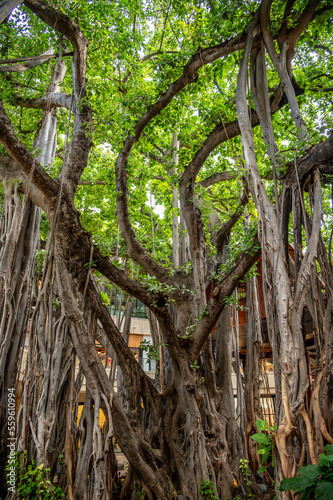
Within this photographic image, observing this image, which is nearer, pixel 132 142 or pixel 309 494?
pixel 309 494

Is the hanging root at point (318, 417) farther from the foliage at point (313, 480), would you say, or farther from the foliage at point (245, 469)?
the foliage at point (245, 469)

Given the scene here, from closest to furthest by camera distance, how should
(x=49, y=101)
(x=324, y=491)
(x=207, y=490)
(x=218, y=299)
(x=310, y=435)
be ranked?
(x=324, y=491), (x=310, y=435), (x=207, y=490), (x=218, y=299), (x=49, y=101)

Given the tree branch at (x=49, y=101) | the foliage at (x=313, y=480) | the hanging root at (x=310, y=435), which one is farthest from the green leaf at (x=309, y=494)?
the tree branch at (x=49, y=101)

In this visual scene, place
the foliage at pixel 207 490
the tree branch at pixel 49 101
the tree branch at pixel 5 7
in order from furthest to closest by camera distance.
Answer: the tree branch at pixel 49 101 → the foliage at pixel 207 490 → the tree branch at pixel 5 7

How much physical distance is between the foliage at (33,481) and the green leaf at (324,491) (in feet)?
Answer: 6.05

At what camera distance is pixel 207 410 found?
11.6 feet

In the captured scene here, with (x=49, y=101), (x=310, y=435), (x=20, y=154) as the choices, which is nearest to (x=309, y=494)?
(x=310, y=435)

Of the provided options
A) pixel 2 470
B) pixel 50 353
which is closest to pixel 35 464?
pixel 2 470

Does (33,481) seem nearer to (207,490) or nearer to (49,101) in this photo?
(207,490)

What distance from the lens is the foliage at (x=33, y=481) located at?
2.23 metres

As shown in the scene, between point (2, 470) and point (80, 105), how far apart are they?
3.32 meters

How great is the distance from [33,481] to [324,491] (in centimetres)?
199

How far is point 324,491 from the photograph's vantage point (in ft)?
4.33

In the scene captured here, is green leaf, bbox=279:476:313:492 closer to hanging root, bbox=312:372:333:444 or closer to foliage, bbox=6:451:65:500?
hanging root, bbox=312:372:333:444
